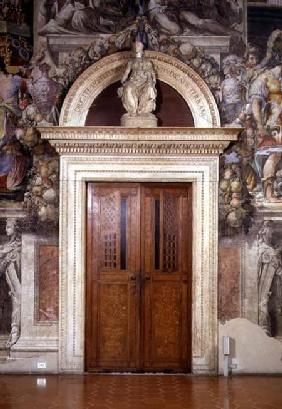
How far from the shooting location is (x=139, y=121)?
32.1ft

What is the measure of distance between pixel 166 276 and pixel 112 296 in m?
0.77

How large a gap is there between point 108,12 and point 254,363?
5.05 metres

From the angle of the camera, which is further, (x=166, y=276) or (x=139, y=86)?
(x=166, y=276)

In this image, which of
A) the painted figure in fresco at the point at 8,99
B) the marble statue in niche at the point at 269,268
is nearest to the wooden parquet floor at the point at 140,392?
the marble statue in niche at the point at 269,268

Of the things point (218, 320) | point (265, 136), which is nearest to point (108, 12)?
point (265, 136)

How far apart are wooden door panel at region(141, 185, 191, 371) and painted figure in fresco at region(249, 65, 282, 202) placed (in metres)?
1.24

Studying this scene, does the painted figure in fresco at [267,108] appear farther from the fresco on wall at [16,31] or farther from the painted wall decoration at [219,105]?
the fresco on wall at [16,31]

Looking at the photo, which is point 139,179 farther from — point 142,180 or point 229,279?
point 229,279

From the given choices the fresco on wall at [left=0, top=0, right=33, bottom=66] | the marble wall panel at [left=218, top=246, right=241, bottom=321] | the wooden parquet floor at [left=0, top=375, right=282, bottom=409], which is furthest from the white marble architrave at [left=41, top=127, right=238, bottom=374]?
the fresco on wall at [left=0, top=0, right=33, bottom=66]

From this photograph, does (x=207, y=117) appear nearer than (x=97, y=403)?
No

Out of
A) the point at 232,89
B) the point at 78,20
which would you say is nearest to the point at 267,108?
the point at 232,89

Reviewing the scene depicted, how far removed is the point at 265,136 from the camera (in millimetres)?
9883

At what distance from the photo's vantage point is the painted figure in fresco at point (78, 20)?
987 centimetres

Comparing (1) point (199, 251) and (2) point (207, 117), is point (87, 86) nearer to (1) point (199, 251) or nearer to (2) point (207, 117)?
(2) point (207, 117)
